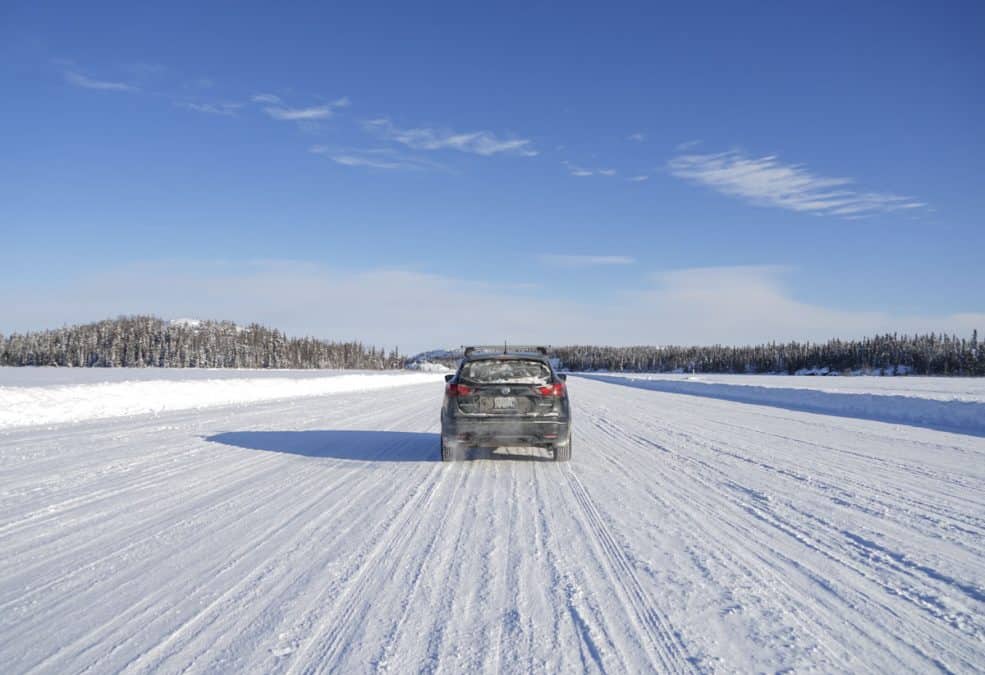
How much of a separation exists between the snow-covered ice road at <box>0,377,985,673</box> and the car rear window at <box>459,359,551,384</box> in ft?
4.10

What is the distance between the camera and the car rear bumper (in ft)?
28.1

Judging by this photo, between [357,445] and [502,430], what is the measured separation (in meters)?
3.51

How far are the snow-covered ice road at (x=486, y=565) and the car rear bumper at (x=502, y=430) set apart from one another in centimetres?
42

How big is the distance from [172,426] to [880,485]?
13.3 metres

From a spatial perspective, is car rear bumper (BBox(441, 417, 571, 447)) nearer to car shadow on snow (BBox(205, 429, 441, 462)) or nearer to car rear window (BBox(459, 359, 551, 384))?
car rear window (BBox(459, 359, 551, 384))

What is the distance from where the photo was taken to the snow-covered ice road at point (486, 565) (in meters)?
3.08

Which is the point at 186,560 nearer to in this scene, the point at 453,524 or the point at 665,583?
the point at 453,524

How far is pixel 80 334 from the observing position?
116 meters

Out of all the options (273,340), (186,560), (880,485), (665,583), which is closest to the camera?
(665,583)

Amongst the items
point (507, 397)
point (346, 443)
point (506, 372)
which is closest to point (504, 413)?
point (507, 397)

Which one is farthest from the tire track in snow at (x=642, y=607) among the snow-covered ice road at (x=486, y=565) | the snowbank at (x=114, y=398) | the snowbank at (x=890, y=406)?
the snowbank at (x=114, y=398)

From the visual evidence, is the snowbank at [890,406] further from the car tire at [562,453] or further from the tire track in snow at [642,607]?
the tire track in snow at [642,607]

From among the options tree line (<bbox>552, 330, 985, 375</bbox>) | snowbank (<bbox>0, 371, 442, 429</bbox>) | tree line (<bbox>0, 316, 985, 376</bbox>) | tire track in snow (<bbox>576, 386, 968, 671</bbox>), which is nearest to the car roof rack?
tire track in snow (<bbox>576, 386, 968, 671</bbox>)

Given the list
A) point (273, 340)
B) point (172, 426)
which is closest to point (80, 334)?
point (273, 340)
